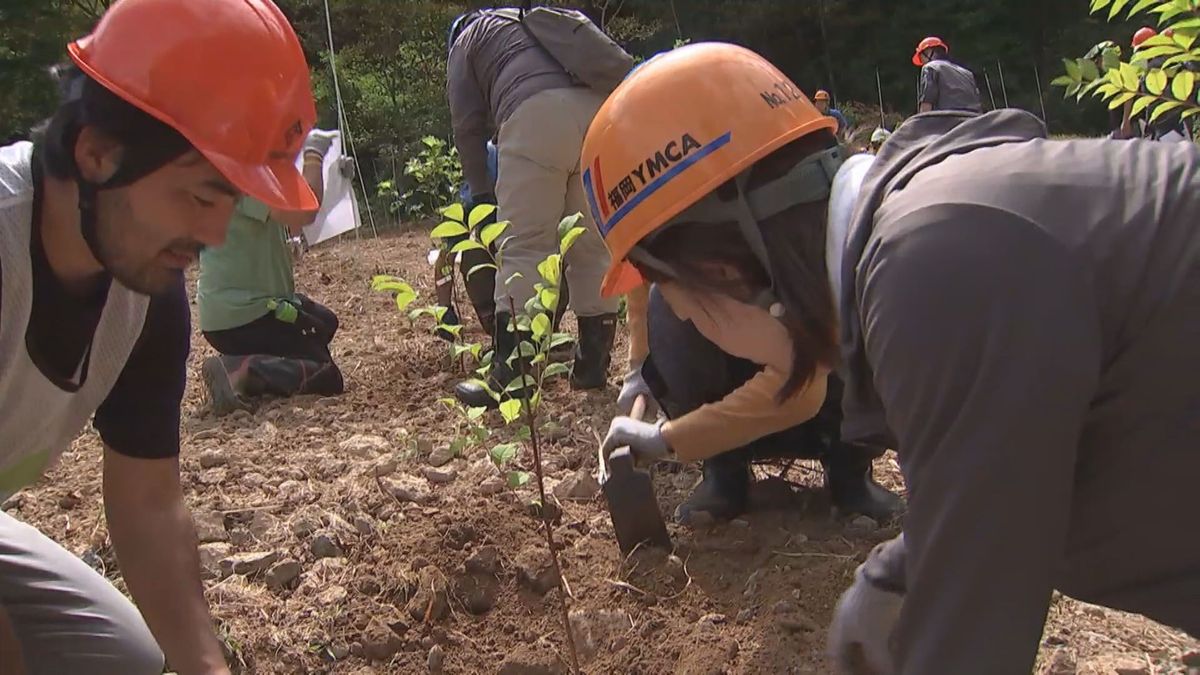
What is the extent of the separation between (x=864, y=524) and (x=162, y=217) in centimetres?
192

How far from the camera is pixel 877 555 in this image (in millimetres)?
1479

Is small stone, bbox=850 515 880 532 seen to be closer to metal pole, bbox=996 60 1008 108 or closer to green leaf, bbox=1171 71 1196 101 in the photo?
green leaf, bbox=1171 71 1196 101

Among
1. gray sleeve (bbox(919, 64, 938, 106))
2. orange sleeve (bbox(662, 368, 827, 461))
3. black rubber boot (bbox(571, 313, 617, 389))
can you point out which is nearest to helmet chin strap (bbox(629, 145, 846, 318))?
orange sleeve (bbox(662, 368, 827, 461))

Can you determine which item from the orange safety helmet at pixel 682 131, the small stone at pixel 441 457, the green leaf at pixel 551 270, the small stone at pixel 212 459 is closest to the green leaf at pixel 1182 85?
the orange safety helmet at pixel 682 131

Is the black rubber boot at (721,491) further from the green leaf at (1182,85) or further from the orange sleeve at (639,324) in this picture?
the green leaf at (1182,85)

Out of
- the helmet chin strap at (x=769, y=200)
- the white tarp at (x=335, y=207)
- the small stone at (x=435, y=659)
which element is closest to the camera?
the helmet chin strap at (x=769, y=200)

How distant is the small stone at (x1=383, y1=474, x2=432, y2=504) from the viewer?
295 centimetres

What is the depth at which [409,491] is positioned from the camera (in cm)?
296

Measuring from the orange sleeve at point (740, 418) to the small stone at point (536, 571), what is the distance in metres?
0.46

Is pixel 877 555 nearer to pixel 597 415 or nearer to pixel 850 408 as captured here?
pixel 850 408

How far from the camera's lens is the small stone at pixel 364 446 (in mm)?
3404

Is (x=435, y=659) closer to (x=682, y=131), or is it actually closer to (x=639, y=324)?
(x=639, y=324)

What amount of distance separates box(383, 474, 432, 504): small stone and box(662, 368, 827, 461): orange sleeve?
86cm

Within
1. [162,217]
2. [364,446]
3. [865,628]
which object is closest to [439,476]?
[364,446]
